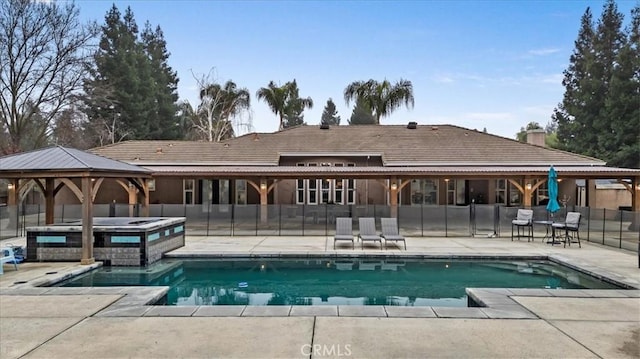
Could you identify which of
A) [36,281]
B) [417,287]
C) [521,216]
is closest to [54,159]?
[36,281]

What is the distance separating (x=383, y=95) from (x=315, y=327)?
90.8ft

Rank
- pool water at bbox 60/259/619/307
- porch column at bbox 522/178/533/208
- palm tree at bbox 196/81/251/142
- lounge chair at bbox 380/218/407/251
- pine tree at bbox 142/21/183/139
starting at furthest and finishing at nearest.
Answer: pine tree at bbox 142/21/183/139
palm tree at bbox 196/81/251/142
porch column at bbox 522/178/533/208
lounge chair at bbox 380/218/407/251
pool water at bbox 60/259/619/307

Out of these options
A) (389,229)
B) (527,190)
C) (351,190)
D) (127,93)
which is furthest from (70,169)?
(127,93)

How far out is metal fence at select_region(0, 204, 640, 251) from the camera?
15.4 m

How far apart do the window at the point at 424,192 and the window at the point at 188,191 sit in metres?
12.0

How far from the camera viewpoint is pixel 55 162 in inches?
401

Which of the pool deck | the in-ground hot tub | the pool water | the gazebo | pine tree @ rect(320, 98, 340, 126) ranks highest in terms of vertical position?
pine tree @ rect(320, 98, 340, 126)

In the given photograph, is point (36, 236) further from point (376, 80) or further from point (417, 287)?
point (376, 80)

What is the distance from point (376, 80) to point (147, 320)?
28.5 metres

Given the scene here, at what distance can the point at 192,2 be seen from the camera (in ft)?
63.3

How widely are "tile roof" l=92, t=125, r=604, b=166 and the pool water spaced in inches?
418

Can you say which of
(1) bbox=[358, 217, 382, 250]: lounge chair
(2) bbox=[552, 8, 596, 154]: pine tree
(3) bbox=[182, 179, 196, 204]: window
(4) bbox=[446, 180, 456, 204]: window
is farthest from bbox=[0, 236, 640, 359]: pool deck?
(2) bbox=[552, 8, 596, 154]: pine tree

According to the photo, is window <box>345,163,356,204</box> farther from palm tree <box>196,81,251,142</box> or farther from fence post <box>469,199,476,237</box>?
palm tree <box>196,81,251,142</box>

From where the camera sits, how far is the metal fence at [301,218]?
15.4 meters
